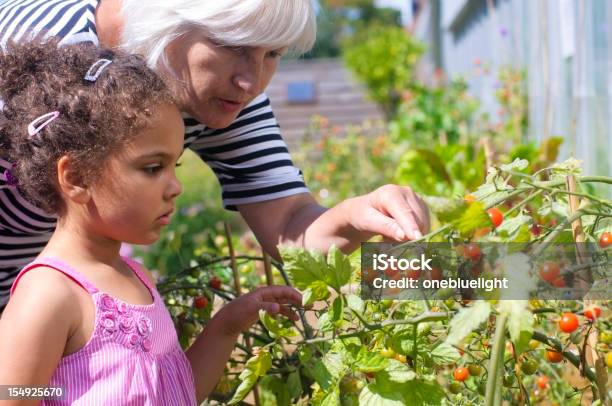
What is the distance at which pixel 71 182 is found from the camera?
1297 millimetres

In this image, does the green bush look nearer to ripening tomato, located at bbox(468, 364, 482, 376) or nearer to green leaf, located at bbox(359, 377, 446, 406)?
ripening tomato, located at bbox(468, 364, 482, 376)

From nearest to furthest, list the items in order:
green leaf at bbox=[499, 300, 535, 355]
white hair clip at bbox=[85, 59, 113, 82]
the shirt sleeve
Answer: green leaf at bbox=[499, 300, 535, 355], white hair clip at bbox=[85, 59, 113, 82], the shirt sleeve

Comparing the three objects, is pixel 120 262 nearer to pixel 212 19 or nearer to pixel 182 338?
pixel 182 338

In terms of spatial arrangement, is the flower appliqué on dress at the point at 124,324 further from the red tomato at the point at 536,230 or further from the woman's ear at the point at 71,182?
the red tomato at the point at 536,230

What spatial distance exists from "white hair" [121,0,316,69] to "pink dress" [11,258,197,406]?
46 centimetres

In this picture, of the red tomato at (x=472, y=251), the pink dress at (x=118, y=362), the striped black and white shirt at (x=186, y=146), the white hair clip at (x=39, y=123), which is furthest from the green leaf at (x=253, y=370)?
the striped black and white shirt at (x=186, y=146)

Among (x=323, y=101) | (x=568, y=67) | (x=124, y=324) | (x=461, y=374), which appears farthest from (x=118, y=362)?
(x=323, y=101)

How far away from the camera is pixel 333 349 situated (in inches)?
46.5

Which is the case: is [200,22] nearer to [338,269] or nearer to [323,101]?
[338,269]

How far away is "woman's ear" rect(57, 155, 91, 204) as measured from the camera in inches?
50.7

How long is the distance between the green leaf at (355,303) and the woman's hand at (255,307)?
374mm

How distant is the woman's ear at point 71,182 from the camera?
4.22 feet

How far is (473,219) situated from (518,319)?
128mm

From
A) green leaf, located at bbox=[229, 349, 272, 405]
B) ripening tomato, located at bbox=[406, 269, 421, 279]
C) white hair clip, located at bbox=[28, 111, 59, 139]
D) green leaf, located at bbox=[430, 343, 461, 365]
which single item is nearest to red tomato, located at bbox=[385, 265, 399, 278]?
ripening tomato, located at bbox=[406, 269, 421, 279]
